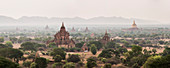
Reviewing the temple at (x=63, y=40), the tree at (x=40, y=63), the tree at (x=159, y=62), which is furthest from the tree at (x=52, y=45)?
the tree at (x=159, y=62)

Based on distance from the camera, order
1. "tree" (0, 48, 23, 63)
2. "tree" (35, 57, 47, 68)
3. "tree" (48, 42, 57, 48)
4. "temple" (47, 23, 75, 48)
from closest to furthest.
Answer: "tree" (35, 57, 47, 68) < "tree" (0, 48, 23, 63) < "tree" (48, 42, 57, 48) < "temple" (47, 23, 75, 48)

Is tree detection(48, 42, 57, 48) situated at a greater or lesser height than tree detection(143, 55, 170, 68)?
lesser

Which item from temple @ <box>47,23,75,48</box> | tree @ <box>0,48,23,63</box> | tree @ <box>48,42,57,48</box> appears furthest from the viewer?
temple @ <box>47,23,75,48</box>

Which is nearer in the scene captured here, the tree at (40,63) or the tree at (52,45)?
the tree at (40,63)


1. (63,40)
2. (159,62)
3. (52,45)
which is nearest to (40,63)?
(159,62)

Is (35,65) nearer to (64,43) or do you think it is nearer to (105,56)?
(105,56)

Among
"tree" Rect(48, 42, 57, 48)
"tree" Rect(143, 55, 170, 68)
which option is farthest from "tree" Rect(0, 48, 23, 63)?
"tree" Rect(143, 55, 170, 68)

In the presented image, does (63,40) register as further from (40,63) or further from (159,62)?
(159,62)

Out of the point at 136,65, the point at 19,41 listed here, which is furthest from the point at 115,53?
the point at 19,41

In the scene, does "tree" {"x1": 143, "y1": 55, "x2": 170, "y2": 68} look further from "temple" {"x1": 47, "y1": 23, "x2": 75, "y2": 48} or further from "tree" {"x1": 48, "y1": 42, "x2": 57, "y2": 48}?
"tree" {"x1": 48, "y1": 42, "x2": 57, "y2": 48}

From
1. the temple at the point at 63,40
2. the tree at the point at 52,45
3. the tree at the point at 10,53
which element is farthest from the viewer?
the temple at the point at 63,40

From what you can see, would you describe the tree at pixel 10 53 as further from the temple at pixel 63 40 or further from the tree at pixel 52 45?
the temple at pixel 63 40
